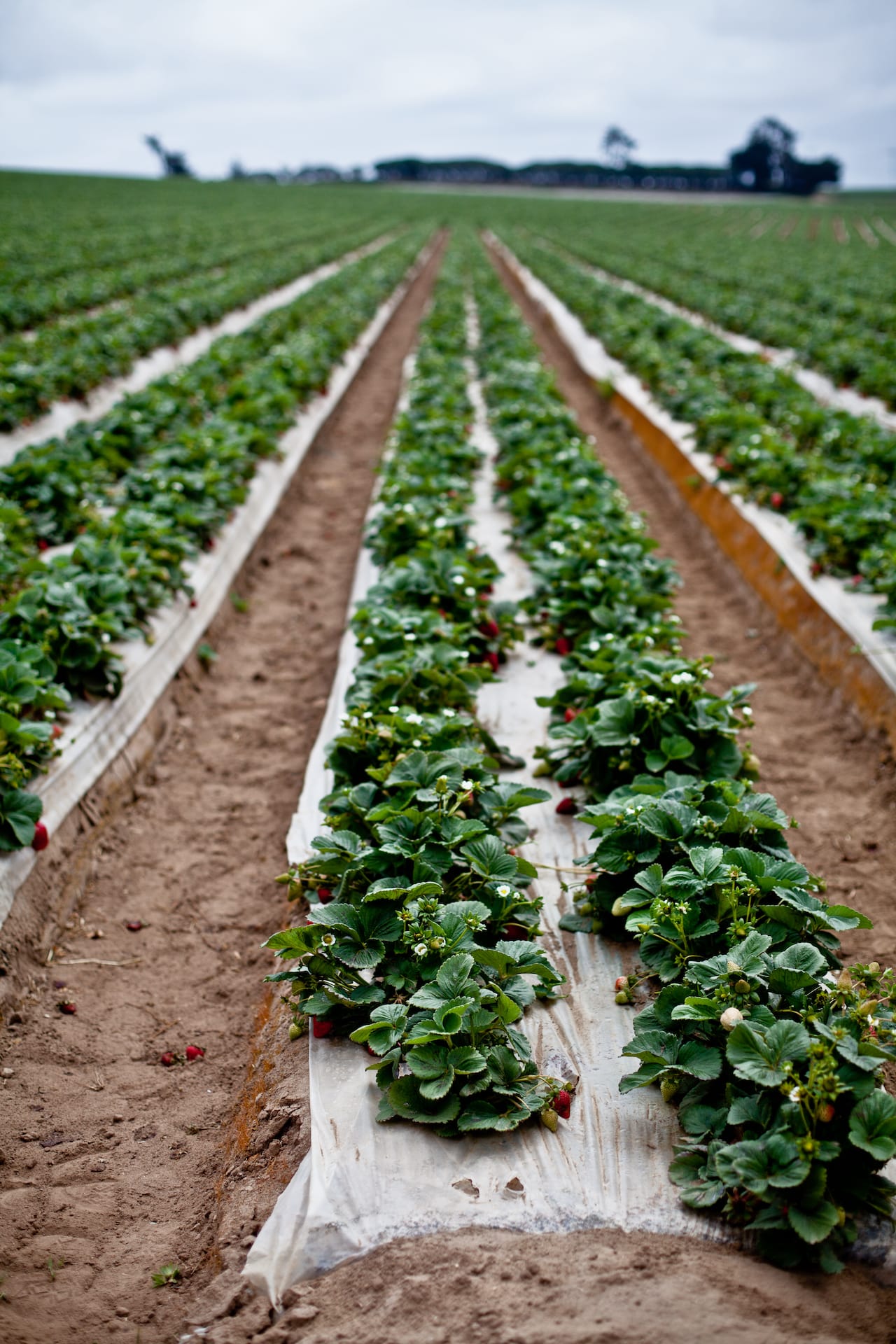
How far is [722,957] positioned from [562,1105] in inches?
23.2

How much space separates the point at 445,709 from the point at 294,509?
4985mm

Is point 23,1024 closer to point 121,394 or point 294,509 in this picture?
point 294,509

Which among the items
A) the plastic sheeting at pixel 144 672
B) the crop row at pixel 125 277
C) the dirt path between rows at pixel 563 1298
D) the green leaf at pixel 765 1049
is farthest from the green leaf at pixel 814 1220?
the crop row at pixel 125 277

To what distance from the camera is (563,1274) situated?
1.97m

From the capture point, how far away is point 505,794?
10.9 ft

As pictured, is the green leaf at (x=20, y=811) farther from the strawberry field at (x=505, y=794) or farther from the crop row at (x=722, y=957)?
the crop row at (x=722, y=957)

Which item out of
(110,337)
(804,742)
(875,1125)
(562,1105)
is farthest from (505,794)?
(110,337)

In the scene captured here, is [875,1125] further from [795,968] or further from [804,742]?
[804,742]

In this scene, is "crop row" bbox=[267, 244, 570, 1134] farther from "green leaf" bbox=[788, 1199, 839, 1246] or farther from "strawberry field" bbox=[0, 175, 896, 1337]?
"green leaf" bbox=[788, 1199, 839, 1246]

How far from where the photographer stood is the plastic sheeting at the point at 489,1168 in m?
2.12

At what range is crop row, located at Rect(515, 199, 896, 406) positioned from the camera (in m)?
11.5

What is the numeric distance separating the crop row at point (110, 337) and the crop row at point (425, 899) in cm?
600

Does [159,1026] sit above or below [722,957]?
below

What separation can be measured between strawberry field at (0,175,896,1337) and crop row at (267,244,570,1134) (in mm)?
15
